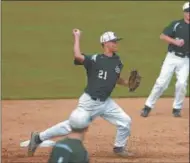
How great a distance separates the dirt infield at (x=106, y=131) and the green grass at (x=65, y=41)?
93 centimetres

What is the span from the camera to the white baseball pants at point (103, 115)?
29.8ft

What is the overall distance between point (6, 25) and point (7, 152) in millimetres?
12727

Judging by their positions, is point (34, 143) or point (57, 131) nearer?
point (57, 131)

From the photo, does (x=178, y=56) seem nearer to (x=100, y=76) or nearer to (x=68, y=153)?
(x=100, y=76)

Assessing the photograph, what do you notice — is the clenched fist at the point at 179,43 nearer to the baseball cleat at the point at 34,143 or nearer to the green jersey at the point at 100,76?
the green jersey at the point at 100,76

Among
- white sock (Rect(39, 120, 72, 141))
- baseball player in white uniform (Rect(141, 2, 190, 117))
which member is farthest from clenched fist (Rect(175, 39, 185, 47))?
white sock (Rect(39, 120, 72, 141))

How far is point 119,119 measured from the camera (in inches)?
368

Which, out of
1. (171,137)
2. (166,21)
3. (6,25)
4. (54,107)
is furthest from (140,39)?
(171,137)

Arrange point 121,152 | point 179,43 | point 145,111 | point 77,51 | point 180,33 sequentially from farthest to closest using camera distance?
1. point 145,111
2. point 180,33
3. point 179,43
4. point 121,152
5. point 77,51

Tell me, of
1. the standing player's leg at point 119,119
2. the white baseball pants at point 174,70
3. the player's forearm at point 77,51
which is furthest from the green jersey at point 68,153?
the white baseball pants at point 174,70

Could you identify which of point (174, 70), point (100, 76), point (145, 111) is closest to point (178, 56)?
point (174, 70)

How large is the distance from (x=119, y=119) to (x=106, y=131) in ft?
5.68

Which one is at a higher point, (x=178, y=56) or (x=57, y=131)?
(x=178, y=56)

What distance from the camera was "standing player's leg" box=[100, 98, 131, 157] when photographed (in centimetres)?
928
